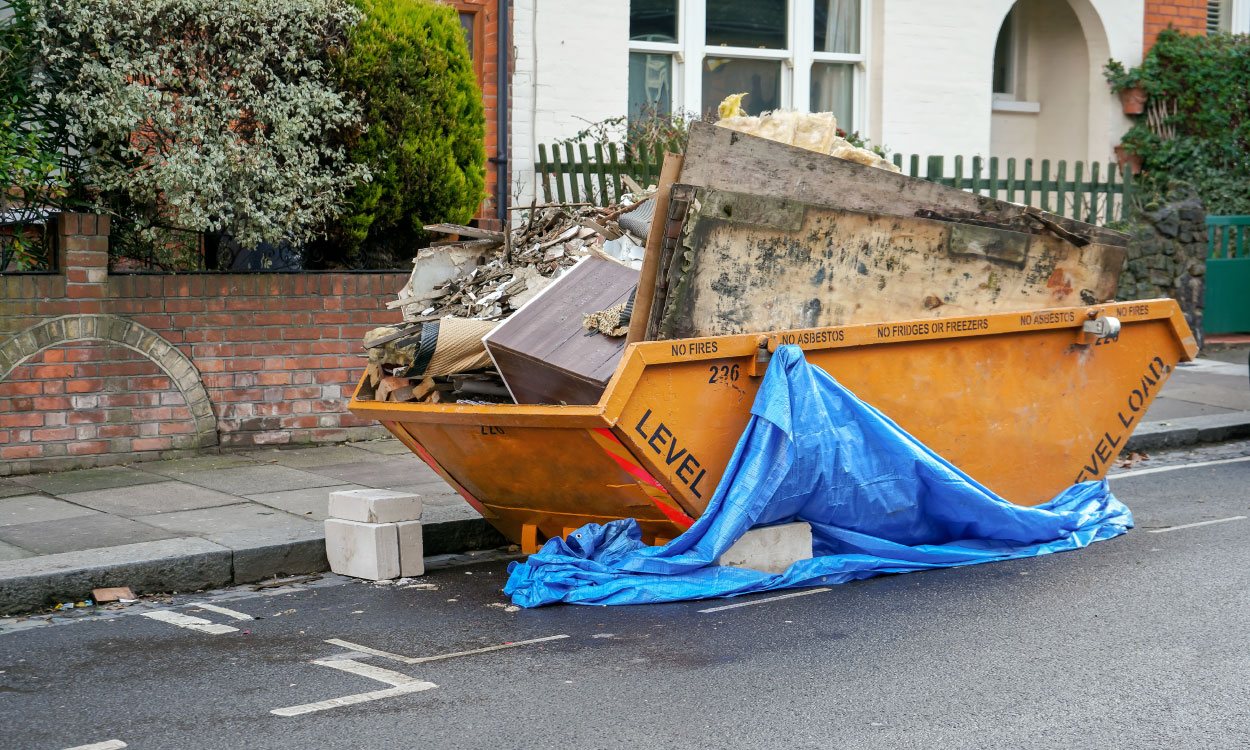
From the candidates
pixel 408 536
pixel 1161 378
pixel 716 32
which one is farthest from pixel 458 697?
pixel 716 32

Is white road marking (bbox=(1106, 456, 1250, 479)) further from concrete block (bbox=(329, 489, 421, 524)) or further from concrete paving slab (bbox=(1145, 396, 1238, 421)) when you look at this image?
concrete block (bbox=(329, 489, 421, 524))

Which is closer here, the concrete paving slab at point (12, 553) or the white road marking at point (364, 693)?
the white road marking at point (364, 693)

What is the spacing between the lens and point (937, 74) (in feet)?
45.7

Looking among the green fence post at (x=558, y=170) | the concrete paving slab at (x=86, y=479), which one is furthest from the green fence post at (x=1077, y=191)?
the concrete paving slab at (x=86, y=479)

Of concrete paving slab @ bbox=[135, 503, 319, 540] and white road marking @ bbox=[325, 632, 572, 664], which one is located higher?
concrete paving slab @ bbox=[135, 503, 319, 540]

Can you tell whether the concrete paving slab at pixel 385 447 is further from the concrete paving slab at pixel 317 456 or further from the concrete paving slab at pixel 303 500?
the concrete paving slab at pixel 303 500

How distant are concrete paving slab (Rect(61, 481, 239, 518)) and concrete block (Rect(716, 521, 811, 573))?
3035mm

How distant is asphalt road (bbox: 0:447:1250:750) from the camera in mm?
3971

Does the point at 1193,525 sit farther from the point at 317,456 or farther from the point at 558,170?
the point at 558,170

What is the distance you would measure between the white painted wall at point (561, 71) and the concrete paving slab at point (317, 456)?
365 cm

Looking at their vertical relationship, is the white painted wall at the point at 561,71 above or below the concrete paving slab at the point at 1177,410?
above

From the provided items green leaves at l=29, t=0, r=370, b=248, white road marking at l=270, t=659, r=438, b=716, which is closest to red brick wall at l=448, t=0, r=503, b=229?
green leaves at l=29, t=0, r=370, b=248

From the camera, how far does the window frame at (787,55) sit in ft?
42.8

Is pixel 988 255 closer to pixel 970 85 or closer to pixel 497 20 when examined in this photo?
pixel 497 20
